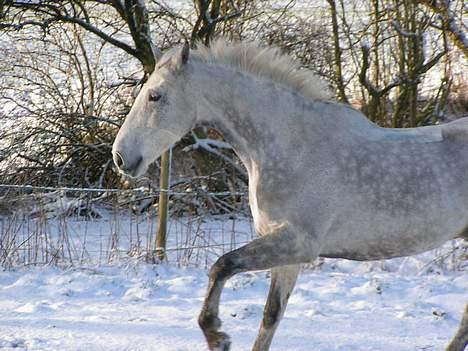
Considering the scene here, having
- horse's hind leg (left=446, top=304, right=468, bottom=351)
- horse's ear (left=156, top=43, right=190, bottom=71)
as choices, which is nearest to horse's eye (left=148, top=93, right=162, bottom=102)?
horse's ear (left=156, top=43, right=190, bottom=71)

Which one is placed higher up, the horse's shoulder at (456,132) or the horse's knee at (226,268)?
the horse's shoulder at (456,132)

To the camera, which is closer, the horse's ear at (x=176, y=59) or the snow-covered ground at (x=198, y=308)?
the horse's ear at (x=176, y=59)

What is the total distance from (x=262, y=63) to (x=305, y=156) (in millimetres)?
537

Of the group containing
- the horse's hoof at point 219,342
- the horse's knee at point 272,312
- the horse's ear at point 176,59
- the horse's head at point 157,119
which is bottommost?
the horse's hoof at point 219,342

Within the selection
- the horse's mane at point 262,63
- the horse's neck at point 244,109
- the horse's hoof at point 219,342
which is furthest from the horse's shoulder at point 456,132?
the horse's hoof at point 219,342

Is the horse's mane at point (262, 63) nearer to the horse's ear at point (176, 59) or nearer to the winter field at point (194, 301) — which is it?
the horse's ear at point (176, 59)

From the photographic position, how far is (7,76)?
9.20 m

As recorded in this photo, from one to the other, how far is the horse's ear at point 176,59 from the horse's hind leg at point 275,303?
3.75ft

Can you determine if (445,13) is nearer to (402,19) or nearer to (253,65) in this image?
(402,19)

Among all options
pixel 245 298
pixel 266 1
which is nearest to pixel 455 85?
pixel 266 1

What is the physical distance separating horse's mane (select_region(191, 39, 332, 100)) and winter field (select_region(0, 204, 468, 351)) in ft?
4.69

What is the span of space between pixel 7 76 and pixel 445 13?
5835mm

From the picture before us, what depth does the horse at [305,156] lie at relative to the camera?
3.16 m

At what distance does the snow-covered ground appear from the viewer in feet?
12.4
